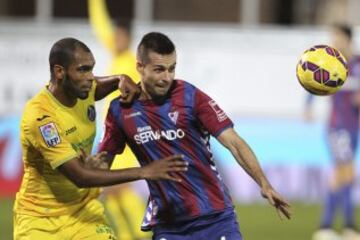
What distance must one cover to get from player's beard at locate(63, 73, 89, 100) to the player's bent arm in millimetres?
968

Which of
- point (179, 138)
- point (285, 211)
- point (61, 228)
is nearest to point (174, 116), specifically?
point (179, 138)

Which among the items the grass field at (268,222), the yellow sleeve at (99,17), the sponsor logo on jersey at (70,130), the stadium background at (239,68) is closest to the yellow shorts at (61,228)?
the sponsor logo on jersey at (70,130)

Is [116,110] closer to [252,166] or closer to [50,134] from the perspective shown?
[50,134]

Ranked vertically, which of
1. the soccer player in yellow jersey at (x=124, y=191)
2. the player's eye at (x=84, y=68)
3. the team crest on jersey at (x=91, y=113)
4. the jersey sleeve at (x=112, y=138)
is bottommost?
the soccer player in yellow jersey at (x=124, y=191)

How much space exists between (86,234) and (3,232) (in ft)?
15.8

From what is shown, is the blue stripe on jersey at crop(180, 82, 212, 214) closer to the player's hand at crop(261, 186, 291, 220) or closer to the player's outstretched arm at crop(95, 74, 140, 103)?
the player's outstretched arm at crop(95, 74, 140, 103)

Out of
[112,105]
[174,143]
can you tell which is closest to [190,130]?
[174,143]

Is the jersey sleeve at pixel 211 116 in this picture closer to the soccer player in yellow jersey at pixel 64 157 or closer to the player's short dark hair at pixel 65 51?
the soccer player in yellow jersey at pixel 64 157

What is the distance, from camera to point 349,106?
1241 centimetres

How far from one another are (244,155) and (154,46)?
93 centimetres

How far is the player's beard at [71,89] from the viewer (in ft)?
22.4

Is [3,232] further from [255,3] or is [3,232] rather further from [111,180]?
[255,3]

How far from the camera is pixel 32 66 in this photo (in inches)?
656

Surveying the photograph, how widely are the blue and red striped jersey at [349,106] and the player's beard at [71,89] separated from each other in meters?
5.97
